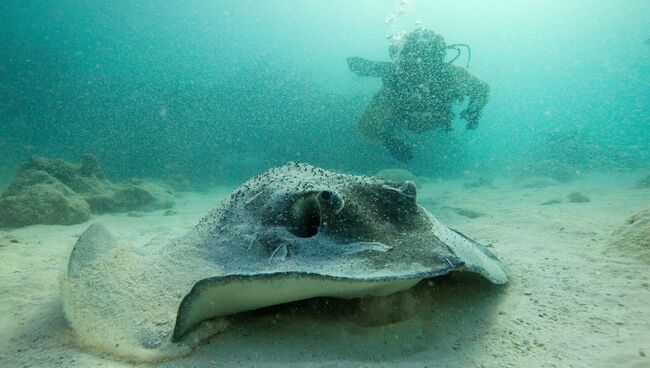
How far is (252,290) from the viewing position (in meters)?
1.64

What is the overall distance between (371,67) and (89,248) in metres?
9.94

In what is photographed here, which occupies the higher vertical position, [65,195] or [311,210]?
[65,195]

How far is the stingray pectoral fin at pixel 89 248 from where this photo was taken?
2230 millimetres

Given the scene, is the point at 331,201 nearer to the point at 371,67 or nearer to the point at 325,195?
the point at 325,195

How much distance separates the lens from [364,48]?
10844cm

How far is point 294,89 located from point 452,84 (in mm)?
18266

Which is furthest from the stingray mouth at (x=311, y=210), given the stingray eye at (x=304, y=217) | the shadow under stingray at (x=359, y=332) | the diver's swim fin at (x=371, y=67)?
the diver's swim fin at (x=371, y=67)

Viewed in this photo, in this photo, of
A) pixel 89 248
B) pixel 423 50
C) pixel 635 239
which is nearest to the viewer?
pixel 89 248

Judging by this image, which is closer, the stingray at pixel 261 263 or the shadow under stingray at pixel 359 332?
the stingray at pixel 261 263

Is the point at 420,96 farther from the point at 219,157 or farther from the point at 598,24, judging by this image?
the point at 598,24

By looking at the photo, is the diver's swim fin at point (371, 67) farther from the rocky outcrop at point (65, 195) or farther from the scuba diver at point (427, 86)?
the rocky outcrop at point (65, 195)

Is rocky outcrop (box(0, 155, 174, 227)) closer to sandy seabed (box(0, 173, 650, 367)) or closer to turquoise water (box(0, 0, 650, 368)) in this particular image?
turquoise water (box(0, 0, 650, 368))

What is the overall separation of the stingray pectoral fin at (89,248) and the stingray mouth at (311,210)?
4.77 ft

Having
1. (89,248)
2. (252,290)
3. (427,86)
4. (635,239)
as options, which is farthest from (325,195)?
(427,86)
